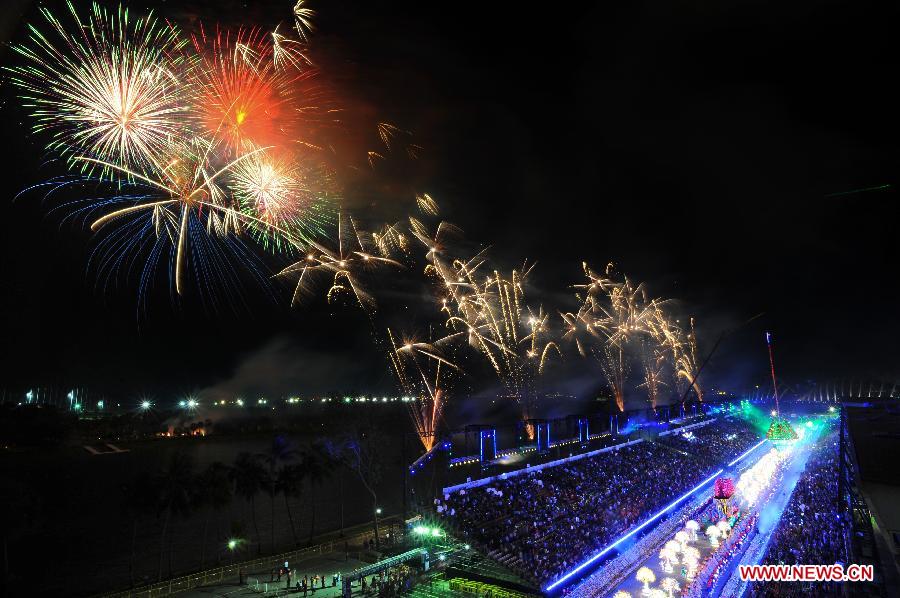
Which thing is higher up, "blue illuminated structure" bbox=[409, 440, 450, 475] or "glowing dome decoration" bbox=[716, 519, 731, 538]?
"blue illuminated structure" bbox=[409, 440, 450, 475]

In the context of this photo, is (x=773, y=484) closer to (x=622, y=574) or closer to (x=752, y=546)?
(x=752, y=546)

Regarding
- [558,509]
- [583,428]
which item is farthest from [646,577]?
[583,428]

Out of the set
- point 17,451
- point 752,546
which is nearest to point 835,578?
point 752,546

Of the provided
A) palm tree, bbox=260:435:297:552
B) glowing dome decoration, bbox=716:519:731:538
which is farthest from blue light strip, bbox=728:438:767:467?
palm tree, bbox=260:435:297:552

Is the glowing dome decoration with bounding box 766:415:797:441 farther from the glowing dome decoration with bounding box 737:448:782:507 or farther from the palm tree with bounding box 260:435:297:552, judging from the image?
the palm tree with bounding box 260:435:297:552

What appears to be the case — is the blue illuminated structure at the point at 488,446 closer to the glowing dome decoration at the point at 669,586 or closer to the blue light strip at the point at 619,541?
the blue light strip at the point at 619,541

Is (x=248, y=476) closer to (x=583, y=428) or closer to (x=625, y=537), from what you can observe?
(x=583, y=428)
